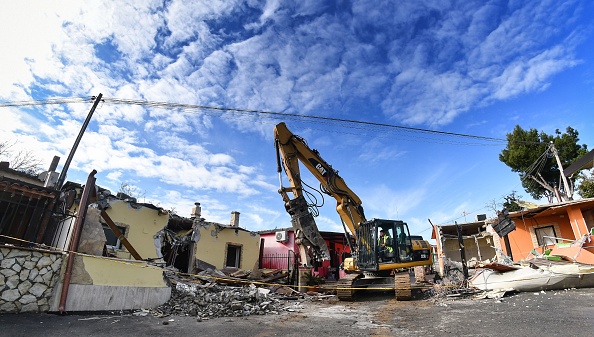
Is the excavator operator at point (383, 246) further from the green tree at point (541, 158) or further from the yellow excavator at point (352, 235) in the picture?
the green tree at point (541, 158)

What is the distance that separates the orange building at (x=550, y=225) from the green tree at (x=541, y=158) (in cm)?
828

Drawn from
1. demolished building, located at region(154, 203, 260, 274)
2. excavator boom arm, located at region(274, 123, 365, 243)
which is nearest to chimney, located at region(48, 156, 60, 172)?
demolished building, located at region(154, 203, 260, 274)

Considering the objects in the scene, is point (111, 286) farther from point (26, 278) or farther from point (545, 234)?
point (545, 234)

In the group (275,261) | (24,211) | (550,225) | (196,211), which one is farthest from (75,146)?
(550,225)

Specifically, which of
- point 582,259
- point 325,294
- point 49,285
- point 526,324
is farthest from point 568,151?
point 49,285

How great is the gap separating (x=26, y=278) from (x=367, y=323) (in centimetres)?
730

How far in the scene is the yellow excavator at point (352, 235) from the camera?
11383 mm

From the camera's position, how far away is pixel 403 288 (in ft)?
33.6

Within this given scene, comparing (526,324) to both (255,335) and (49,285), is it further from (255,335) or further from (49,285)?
(49,285)

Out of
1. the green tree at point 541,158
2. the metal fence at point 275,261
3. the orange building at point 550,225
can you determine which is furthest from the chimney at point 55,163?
the green tree at point 541,158

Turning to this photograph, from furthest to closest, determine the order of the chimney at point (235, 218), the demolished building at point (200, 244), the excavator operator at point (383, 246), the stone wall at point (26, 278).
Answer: the chimney at point (235, 218) < the demolished building at point (200, 244) < the excavator operator at point (383, 246) < the stone wall at point (26, 278)

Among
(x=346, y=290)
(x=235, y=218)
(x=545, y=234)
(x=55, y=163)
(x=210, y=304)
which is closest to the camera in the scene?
(x=210, y=304)

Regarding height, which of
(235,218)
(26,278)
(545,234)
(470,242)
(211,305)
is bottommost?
(211,305)

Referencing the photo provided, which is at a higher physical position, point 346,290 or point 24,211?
point 24,211
